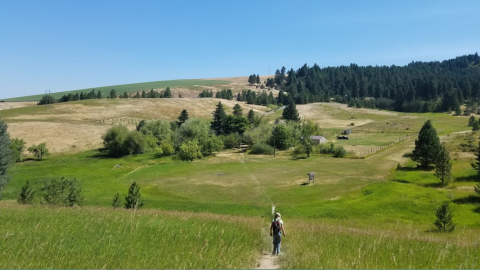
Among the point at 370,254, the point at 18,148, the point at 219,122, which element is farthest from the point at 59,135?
the point at 370,254

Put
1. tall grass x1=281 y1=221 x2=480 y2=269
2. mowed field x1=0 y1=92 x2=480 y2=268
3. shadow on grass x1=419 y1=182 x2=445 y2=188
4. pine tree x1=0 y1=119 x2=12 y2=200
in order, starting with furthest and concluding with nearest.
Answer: shadow on grass x1=419 y1=182 x2=445 y2=188 < pine tree x1=0 y1=119 x2=12 y2=200 < mowed field x1=0 y1=92 x2=480 y2=268 < tall grass x1=281 y1=221 x2=480 y2=269

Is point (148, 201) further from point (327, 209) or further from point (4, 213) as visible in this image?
point (4, 213)

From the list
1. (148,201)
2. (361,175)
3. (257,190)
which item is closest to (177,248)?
(148,201)

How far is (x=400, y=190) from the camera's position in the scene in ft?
143

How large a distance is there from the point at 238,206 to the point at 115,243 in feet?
98.2

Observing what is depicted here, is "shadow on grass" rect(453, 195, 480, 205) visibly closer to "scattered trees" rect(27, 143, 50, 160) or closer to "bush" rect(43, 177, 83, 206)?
"bush" rect(43, 177, 83, 206)

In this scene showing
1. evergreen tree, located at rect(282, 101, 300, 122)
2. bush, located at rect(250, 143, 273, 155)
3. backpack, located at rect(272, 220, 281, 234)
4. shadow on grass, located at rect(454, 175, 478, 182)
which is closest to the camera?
backpack, located at rect(272, 220, 281, 234)

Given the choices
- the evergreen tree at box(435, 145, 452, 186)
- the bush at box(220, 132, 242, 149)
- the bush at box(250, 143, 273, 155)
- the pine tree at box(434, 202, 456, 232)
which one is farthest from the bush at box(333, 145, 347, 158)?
the pine tree at box(434, 202, 456, 232)

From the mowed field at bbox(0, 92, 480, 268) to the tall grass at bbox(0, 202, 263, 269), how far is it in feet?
0.16

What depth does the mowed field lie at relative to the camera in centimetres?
941

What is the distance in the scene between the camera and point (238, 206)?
38844 millimetres

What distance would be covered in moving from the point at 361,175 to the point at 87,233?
53441 millimetres

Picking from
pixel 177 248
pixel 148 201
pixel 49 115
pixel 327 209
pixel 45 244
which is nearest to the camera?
pixel 45 244

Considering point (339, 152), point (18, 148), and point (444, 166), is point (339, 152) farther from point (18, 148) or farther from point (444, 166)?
point (18, 148)
